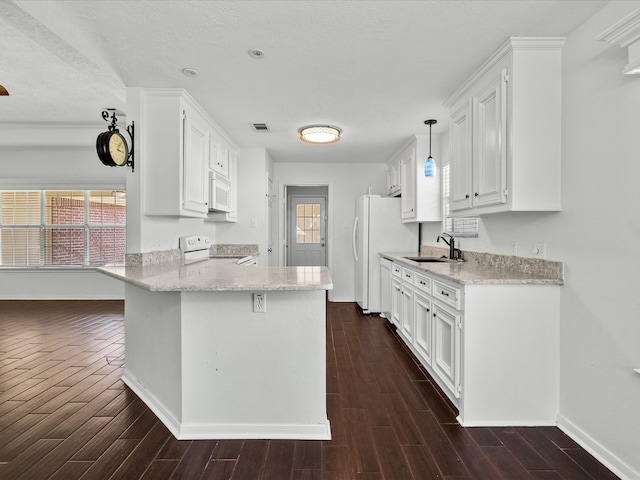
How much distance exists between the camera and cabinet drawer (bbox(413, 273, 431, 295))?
281 centimetres

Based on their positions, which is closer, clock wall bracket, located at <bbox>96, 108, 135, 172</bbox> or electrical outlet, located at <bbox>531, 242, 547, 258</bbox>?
electrical outlet, located at <bbox>531, 242, 547, 258</bbox>

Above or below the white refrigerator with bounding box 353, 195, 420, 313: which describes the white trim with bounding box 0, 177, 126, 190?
above

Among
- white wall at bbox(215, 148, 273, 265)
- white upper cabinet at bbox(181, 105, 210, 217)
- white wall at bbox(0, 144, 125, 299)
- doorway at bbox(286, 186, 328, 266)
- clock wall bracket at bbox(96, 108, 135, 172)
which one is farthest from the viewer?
doorway at bbox(286, 186, 328, 266)

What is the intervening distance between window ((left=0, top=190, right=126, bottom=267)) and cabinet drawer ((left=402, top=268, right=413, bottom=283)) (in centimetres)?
474

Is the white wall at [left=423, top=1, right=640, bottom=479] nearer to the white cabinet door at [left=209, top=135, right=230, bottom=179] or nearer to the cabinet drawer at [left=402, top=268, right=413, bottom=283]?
the cabinet drawer at [left=402, top=268, right=413, bottom=283]

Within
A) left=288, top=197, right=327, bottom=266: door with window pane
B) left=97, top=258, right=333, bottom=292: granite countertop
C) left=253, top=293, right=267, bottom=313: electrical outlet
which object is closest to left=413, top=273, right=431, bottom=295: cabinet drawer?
left=97, top=258, right=333, bottom=292: granite countertop

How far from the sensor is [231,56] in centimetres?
230

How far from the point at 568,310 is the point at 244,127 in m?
3.45

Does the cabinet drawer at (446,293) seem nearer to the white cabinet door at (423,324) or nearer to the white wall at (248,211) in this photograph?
the white cabinet door at (423,324)

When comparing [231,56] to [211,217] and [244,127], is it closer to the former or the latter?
[244,127]

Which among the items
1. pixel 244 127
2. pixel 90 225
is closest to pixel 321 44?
pixel 244 127

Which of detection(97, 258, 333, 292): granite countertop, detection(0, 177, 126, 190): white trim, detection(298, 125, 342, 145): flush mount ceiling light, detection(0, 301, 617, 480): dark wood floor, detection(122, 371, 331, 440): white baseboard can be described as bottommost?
detection(0, 301, 617, 480): dark wood floor

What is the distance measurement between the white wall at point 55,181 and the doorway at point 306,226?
310cm

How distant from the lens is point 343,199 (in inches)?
229
